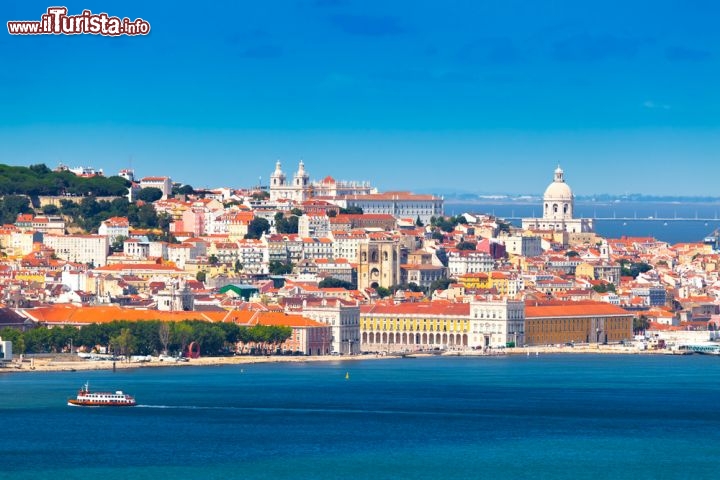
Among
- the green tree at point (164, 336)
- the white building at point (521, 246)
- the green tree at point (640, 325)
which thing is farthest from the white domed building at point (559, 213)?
the green tree at point (164, 336)

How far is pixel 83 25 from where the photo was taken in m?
47.2

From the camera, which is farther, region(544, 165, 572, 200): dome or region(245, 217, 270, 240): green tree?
region(544, 165, 572, 200): dome

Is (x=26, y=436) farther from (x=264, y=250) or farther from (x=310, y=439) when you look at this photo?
(x=264, y=250)

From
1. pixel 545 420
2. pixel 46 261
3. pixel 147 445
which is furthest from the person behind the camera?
pixel 46 261

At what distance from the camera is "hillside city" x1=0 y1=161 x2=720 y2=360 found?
59.8 metres

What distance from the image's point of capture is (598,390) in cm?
5109

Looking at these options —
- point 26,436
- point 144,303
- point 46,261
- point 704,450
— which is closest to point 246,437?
point 26,436

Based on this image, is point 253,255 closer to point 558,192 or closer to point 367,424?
point 558,192

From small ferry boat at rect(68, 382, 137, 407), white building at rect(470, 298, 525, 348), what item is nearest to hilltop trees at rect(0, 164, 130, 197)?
white building at rect(470, 298, 525, 348)

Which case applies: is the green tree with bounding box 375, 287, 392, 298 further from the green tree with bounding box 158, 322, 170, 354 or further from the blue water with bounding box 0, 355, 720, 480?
the green tree with bounding box 158, 322, 170, 354

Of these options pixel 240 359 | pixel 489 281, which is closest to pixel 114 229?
pixel 489 281

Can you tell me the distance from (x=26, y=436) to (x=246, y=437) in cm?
351

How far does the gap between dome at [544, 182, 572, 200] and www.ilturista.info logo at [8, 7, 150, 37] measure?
164ft

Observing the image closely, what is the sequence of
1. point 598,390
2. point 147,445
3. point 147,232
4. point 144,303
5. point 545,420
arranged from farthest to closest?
point 147,232, point 144,303, point 598,390, point 545,420, point 147,445
